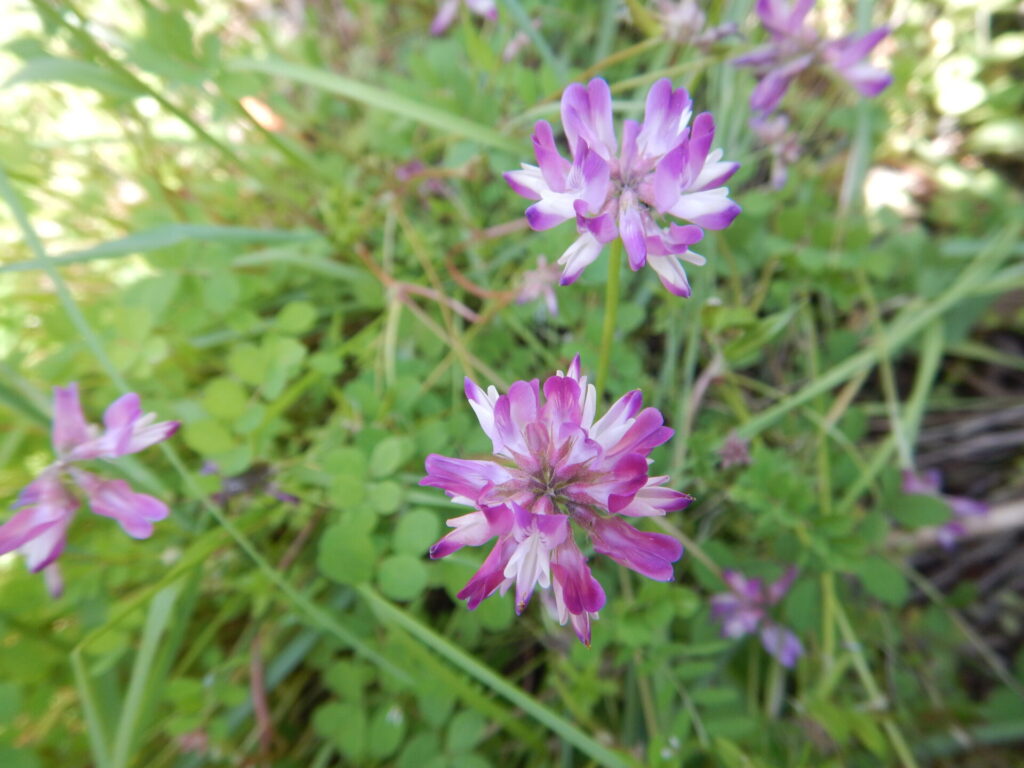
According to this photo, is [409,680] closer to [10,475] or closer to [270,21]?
[10,475]

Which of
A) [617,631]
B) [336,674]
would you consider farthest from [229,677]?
[617,631]

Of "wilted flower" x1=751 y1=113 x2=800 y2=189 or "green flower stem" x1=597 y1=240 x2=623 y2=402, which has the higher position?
"wilted flower" x1=751 y1=113 x2=800 y2=189

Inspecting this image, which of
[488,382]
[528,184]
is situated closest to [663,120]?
[528,184]

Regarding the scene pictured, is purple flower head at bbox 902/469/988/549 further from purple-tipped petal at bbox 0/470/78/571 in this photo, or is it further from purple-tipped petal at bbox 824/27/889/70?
purple-tipped petal at bbox 0/470/78/571

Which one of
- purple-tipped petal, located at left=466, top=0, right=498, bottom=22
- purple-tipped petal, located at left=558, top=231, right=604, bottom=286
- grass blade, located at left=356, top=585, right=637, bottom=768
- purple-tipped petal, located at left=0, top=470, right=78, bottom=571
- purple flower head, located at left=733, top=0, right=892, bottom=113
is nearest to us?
purple-tipped petal, located at left=558, top=231, right=604, bottom=286

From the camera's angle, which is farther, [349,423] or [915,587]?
[915,587]

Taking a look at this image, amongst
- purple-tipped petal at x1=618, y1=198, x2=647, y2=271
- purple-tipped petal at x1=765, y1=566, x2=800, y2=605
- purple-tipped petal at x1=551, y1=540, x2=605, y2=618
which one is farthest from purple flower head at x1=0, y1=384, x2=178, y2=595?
purple-tipped petal at x1=765, y1=566, x2=800, y2=605

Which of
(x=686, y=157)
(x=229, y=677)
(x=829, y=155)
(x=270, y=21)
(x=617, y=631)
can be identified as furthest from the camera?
(x=270, y=21)
